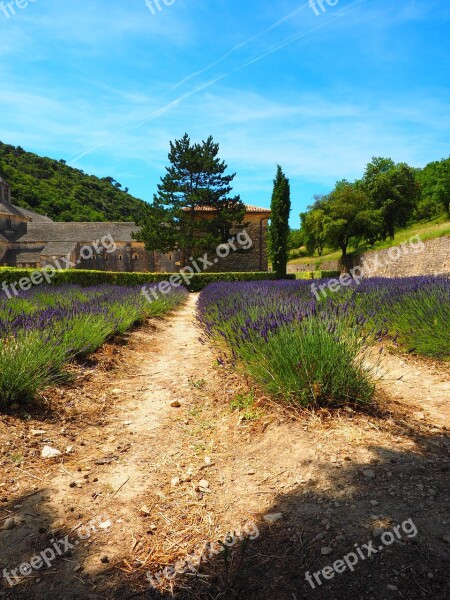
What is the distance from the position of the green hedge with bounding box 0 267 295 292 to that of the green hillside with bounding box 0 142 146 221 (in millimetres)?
43098

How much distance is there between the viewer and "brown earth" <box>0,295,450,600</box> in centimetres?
144

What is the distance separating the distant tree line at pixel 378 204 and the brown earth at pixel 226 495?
32.5 meters

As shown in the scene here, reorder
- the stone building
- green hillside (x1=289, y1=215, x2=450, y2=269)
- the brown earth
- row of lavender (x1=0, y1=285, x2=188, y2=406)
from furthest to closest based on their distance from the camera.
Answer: the stone building
green hillside (x1=289, y1=215, x2=450, y2=269)
row of lavender (x1=0, y1=285, x2=188, y2=406)
the brown earth

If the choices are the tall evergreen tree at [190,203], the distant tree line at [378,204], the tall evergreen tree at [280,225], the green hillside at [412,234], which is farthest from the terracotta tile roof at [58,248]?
the green hillside at [412,234]

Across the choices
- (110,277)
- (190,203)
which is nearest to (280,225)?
(190,203)

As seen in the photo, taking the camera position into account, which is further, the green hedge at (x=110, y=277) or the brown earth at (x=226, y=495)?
the green hedge at (x=110, y=277)

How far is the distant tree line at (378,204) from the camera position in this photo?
3425 centimetres

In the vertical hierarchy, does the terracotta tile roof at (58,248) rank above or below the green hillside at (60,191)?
below

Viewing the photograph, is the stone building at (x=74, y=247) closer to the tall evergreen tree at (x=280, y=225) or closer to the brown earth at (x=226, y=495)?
the tall evergreen tree at (x=280, y=225)

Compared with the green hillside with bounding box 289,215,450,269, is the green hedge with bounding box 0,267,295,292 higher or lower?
lower

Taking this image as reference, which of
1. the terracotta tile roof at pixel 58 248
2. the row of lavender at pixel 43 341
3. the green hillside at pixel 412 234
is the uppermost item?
the terracotta tile roof at pixel 58 248

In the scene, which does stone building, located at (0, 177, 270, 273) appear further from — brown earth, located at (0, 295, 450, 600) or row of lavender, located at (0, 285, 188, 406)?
brown earth, located at (0, 295, 450, 600)

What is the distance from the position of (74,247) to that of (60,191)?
43.8 metres

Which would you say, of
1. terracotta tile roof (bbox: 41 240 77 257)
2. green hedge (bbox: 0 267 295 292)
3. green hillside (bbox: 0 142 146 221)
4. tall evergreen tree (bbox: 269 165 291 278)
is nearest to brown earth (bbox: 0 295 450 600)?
green hedge (bbox: 0 267 295 292)
